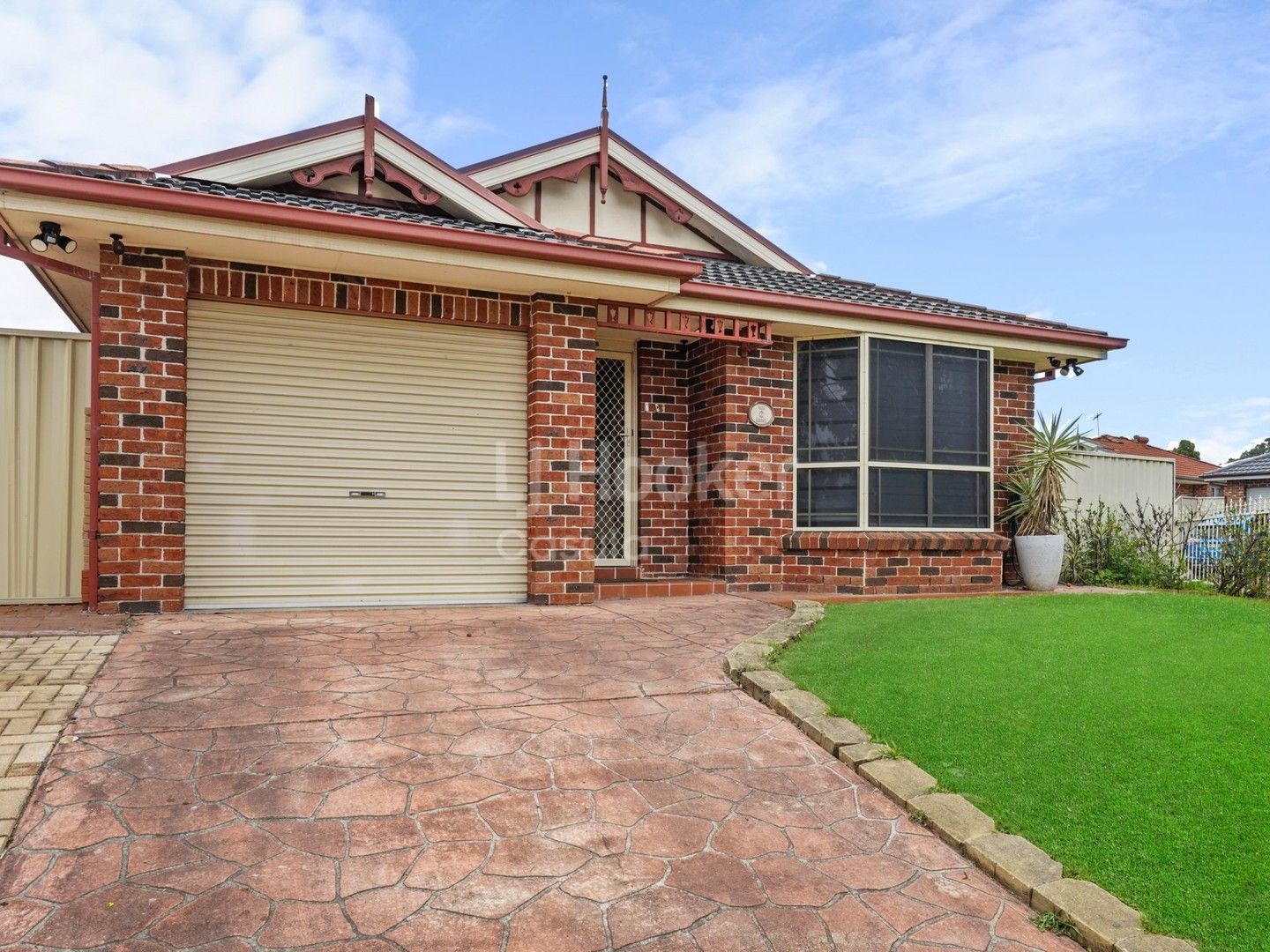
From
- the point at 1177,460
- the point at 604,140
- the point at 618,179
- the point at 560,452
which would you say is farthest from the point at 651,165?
the point at 1177,460

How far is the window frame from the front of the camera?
27.3ft

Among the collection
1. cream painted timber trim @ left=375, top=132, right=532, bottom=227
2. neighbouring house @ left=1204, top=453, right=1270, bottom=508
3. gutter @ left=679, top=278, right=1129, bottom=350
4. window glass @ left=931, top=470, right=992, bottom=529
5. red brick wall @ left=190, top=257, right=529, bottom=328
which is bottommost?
window glass @ left=931, top=470, right=992, bottom=529

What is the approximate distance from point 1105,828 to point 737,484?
574cm

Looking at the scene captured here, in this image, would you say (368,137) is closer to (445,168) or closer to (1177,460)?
(445,168)

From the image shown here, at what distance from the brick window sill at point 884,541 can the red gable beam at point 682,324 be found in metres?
2.11

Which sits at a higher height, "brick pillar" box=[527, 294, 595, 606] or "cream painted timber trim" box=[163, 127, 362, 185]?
"cream painted timber trim" box=[163, 127, 362, 185]

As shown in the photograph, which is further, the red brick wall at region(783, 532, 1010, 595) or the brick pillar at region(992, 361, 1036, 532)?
the brick pillar at region(992, 361, 1036, 532)

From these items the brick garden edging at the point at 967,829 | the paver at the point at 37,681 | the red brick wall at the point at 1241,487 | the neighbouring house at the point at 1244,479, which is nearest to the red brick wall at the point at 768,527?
the brick garden edging at the point at 967,829

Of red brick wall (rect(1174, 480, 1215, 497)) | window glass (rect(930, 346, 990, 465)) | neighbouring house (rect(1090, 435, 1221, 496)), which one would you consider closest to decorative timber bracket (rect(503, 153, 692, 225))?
window glass (rect(930, 346, 990, 465))

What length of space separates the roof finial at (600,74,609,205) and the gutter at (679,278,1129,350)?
7.94 feet

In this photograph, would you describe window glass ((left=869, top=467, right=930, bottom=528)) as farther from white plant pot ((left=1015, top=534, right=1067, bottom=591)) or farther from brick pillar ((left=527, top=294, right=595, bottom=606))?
brick pillar ((left=527, top=294, right=595, bottom=606))

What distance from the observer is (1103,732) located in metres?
3.43

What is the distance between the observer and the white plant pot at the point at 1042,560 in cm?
877

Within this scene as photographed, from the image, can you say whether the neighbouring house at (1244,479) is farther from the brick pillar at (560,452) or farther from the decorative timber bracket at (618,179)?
the brick pillar at (560,452)
